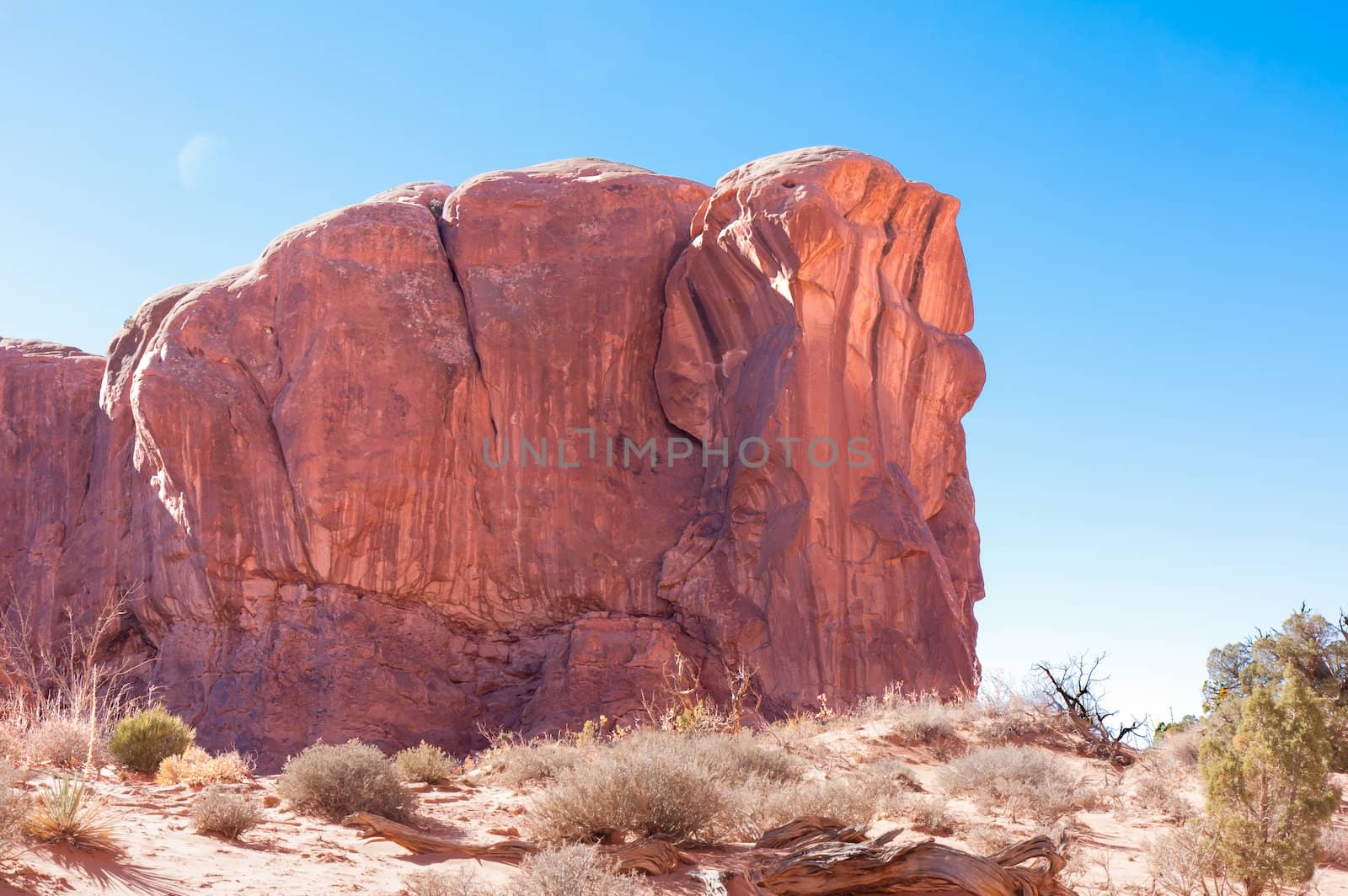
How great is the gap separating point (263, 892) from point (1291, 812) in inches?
257

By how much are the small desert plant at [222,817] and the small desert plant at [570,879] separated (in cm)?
265

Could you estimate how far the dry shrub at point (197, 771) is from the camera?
973cm

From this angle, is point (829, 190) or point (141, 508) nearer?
point (829, 190)

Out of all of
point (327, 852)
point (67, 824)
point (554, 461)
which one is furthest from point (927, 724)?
point (554, 461)

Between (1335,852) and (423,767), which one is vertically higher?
(1335,852)

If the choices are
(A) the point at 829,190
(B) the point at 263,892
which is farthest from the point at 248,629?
(B) the point at 263,892

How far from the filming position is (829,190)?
65.8 ft

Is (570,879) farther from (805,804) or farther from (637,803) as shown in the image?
(805,804)

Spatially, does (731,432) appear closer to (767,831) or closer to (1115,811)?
(1115,811)

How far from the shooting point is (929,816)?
27.5ft

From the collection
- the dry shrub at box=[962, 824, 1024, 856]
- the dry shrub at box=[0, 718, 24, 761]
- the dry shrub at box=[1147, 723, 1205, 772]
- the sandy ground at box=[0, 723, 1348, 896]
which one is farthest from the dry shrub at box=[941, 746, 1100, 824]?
the dry shrub at box=[0, 718, 24, 761]

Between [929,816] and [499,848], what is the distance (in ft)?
11.3

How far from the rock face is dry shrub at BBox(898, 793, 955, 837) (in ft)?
31.5

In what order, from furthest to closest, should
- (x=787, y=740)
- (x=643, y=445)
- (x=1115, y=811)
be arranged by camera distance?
1. (x=643, y=445)
2. (x=787, y=740)
3. (x=1115, y=811)
